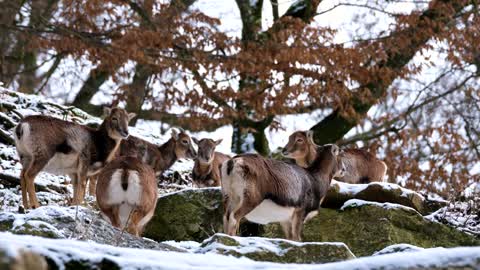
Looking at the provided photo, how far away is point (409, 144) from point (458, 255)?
19.8m

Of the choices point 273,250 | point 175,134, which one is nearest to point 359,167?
point 175,134

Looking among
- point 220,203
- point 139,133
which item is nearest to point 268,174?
point 220,203

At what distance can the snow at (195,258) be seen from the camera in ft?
13.2

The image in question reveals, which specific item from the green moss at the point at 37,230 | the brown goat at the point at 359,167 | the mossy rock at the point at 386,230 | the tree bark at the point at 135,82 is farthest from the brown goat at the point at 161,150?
the green moss at the point at 37,230

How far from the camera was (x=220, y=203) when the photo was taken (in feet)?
38.7

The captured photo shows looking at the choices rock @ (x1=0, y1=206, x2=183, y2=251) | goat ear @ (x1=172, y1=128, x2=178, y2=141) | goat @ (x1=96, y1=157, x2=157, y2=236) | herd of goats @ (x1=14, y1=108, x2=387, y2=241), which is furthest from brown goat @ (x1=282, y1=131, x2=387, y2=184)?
rock @ (x1=0, y1=206, x2=183, y2=251)

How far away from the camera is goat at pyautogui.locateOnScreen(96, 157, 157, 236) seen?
31.9ft

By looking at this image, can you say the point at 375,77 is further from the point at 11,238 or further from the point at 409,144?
the point at 11,238

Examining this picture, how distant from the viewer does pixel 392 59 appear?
20.5 metres

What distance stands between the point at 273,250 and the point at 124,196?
3.24 meters

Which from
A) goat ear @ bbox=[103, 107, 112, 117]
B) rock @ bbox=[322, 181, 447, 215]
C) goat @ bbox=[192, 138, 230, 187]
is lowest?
rock @ bbox=[322, 181, 447, 215]

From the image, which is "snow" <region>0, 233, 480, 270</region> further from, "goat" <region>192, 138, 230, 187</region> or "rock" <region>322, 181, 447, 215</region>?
"goat" <region>192, 138, 230, 187</region>

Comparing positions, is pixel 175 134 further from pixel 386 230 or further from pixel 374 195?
pixel 386 230

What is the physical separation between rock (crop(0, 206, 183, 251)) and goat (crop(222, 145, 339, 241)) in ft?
11.0
